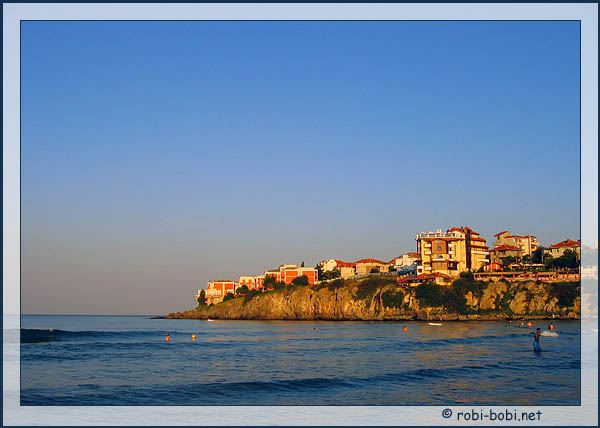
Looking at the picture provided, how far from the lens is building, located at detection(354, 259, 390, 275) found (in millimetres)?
125562

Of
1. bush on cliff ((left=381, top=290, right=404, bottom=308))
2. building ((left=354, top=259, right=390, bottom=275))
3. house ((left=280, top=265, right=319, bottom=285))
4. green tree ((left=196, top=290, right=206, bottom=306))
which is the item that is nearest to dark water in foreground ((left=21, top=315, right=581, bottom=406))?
bush on cliff ((left=381, top=290, right=404, bottom=308))

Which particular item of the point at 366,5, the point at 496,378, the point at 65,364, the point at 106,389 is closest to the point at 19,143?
the point at 366,5

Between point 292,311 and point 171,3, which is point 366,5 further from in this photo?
point 292,311

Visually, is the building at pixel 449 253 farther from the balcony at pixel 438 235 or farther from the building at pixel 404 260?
the building at pixel 404 260

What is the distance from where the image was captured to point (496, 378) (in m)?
22.0

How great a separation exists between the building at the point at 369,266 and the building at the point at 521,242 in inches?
1027

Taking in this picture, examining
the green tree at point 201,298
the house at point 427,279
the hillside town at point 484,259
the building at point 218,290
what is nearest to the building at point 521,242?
the hillside town at point 484,259

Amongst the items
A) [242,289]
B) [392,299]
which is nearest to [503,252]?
[392,299]

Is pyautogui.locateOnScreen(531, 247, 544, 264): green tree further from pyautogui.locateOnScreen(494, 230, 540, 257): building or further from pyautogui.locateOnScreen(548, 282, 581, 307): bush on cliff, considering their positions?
pyautogui.locateOnScreen(548, 282, 581, 307): bush on cliff

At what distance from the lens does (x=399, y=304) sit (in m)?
94.4

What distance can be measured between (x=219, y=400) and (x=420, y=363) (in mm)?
13065

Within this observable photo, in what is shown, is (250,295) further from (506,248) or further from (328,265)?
(506,248)

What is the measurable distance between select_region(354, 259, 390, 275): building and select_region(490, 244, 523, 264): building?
2664 centimetres

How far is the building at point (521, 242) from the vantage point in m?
104
